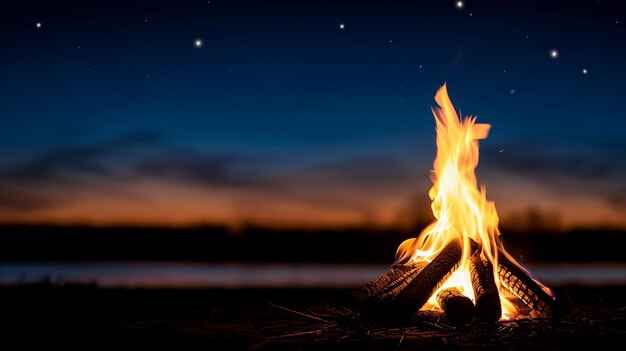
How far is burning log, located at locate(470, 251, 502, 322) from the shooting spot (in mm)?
5766

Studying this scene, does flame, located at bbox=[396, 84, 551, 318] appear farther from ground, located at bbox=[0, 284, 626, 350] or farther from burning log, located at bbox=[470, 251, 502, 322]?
ground, located at bbox=[0, 284, 626, 350]

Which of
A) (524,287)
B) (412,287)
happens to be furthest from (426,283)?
(524,287)

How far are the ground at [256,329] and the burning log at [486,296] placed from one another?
6.0 inches

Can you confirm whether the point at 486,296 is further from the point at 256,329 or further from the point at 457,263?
the point at 256,329

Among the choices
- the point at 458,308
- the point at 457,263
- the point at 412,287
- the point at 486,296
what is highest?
the point at 457,263

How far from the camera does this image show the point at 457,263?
248 inches

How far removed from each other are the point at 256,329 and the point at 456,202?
2840 mm

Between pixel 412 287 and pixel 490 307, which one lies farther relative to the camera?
pixel 412 287

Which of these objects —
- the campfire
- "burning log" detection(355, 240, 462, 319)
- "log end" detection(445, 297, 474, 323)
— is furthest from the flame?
"log end" detection(445, 297, 474, 323)

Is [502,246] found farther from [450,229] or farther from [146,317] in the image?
[146,317]

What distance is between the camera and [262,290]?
1073cm

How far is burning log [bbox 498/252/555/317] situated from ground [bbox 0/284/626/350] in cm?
21

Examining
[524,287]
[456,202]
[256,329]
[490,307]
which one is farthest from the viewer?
[456,202]

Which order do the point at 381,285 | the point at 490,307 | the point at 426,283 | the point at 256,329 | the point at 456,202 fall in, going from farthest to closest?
the point at 456,202, the point at 381,285, the point at 426,283, the point at 256,329, the point at 490,307
